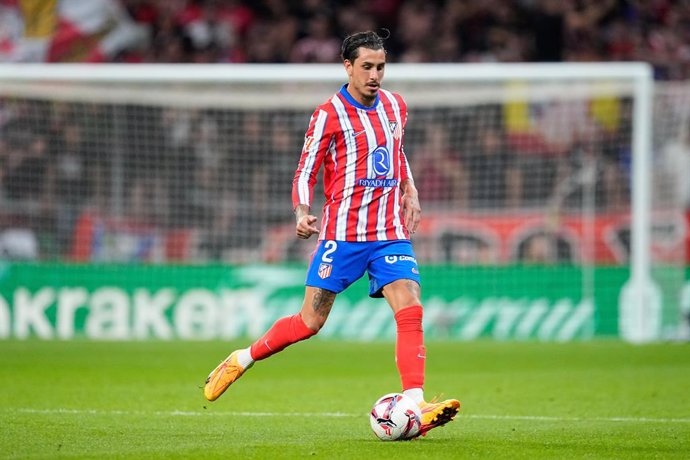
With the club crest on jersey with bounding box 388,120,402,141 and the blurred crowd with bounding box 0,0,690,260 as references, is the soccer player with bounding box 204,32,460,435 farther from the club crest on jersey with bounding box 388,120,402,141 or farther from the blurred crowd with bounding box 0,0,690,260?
the blurred crowd with bounding box 0,0,690,260

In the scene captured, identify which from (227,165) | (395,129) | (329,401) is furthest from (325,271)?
(227,165)

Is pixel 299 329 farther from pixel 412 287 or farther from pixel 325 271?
pixel 412 287

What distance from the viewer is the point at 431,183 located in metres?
18.2

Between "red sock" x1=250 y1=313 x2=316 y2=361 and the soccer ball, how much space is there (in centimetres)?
80

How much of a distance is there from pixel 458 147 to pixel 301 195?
10.7 meters

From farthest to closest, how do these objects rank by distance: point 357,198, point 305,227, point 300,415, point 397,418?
point 300,415, point 357,198, point 305,227, point 397,418

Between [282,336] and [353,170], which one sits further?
[282,336]

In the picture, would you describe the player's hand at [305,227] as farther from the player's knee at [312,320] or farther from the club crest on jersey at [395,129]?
the club crest on jersey at [395,129]

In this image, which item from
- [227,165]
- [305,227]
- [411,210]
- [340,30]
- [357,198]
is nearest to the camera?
[305,227]

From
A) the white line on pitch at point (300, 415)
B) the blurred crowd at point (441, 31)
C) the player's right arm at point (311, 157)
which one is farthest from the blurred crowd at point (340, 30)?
the player's right arm at point (311, 157)

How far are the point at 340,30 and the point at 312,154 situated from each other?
1517 cm

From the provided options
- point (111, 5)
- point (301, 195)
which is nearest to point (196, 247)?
point (111, 5)

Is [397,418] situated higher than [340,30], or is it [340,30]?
[340,30]

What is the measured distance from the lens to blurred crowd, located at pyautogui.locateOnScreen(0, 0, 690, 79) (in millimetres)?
21812
